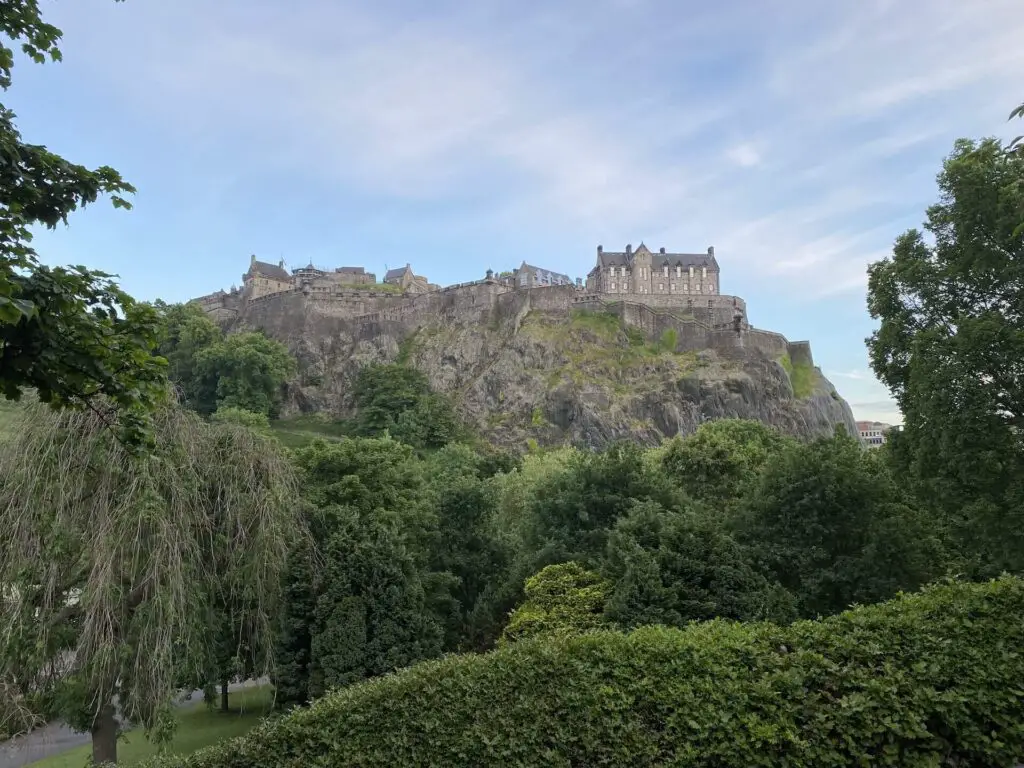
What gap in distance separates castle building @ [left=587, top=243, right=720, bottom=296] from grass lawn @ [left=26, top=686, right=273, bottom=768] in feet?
239

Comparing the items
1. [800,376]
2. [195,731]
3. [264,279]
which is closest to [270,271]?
[264,279]

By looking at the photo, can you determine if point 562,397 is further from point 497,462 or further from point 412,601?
point 412,601

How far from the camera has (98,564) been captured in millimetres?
9227

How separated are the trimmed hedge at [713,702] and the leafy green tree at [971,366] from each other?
715 centimetres

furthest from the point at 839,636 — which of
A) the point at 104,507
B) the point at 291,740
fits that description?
the point at 104,507

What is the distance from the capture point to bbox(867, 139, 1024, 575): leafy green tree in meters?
13.1

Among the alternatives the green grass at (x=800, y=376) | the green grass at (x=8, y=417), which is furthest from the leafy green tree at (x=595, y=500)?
the green grass at (x=800, y=376)

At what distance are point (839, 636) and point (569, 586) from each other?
28.4 ft

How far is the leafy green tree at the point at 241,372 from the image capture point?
6012 centimetres

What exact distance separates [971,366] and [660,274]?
250 ft

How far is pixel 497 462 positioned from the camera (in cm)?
5494

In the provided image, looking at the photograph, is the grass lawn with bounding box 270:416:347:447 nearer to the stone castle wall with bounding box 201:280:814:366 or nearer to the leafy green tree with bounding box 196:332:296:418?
the leafy green tree with bounding box 196:332:296:418

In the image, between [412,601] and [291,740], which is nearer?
[291,740]

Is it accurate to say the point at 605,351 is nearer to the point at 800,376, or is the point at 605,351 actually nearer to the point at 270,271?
the point at 800,376
